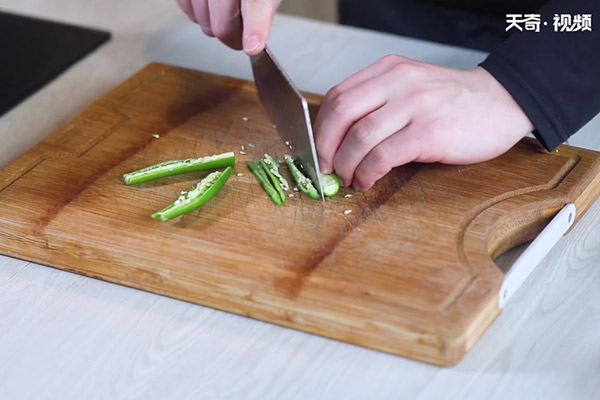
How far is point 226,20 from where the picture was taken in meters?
1.59

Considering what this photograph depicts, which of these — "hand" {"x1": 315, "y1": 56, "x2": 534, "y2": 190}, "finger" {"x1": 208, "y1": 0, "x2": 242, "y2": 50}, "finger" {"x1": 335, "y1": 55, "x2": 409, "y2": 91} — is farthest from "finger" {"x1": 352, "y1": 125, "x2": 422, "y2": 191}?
"finger" {"x1": 208, "y1": 0, "x2": 242, "y2": 50}

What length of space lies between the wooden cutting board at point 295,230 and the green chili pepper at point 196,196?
0.04 ft

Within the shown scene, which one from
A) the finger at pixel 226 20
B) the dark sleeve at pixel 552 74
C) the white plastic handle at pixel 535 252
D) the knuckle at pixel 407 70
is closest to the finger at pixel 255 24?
the finger at pixel 226 20

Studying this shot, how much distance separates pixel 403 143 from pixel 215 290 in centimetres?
36

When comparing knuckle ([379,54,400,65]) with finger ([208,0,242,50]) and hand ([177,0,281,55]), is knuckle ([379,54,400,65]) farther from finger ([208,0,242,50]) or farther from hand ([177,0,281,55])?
finger ([208,0,242,50])

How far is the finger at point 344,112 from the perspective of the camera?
1.35m

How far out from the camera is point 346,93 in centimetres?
136

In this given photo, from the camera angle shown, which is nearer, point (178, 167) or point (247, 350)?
point (247, 350)

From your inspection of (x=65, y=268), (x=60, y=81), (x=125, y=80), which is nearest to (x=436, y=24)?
(x=125, y=80)

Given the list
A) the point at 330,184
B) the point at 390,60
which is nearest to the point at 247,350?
the point at 330,184

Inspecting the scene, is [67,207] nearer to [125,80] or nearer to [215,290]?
[215,290]

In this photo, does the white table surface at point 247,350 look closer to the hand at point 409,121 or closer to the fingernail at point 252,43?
the hand at point 409,121

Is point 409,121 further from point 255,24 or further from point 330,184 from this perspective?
point 255,24

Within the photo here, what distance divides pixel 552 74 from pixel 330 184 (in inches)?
15.4
